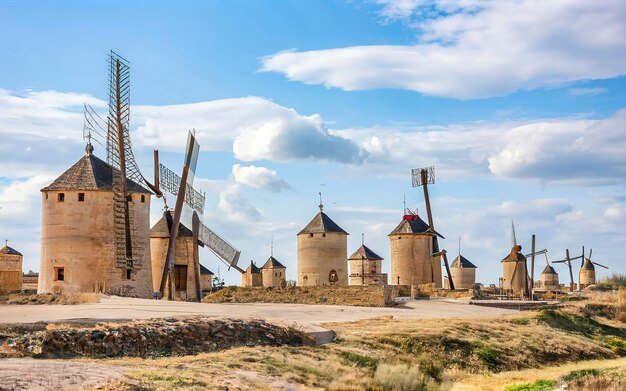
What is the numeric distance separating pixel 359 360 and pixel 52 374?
8.30 metres

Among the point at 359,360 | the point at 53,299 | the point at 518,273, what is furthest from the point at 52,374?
the point at 518,273

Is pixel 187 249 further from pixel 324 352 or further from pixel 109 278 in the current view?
pixel 324 352

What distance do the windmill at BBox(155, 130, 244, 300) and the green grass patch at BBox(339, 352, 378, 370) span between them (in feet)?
75.6

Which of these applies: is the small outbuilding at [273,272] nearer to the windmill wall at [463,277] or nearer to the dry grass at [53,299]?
the windmill wall at [463,277]

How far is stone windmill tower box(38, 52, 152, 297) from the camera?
37312mm

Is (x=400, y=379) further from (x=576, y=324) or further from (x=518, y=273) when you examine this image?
(x=518, y=273)

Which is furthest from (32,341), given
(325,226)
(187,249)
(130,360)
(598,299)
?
(598,299)

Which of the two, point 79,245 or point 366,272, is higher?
point 79,245

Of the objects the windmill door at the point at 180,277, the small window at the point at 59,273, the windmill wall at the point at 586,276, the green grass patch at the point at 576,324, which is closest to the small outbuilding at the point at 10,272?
the small window at the point at 59,273

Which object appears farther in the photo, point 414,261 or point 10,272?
point 414,261

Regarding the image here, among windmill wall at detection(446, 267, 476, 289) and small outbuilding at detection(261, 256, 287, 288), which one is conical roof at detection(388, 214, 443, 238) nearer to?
small outbuilding at detection(261, 256, 287, 288)

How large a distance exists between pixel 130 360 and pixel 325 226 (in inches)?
1305

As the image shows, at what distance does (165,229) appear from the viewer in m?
45.2

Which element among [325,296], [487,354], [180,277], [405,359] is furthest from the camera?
[180,277]
